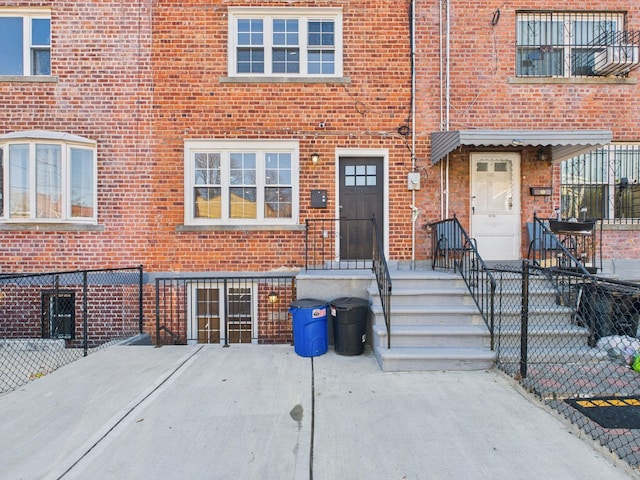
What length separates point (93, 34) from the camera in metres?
6.69

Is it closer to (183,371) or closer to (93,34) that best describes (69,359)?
(183,371)

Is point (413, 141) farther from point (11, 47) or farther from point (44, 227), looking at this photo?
point (11, 47)

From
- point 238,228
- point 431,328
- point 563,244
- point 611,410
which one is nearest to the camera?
point 611,410

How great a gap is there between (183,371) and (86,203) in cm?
450

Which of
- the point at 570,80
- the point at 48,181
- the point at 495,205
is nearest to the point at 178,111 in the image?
the point at 48,181

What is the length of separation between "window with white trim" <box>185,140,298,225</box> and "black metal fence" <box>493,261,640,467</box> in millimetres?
4175

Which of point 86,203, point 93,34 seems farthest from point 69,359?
point 93,34

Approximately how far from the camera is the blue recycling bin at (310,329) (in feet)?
15.9

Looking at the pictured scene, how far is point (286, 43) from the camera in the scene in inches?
270

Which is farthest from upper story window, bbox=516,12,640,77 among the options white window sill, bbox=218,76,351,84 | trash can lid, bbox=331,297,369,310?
trash can lid, bbox=331,297,369,310

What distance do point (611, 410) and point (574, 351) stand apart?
1.18 meters

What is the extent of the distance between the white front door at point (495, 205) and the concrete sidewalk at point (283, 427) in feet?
11.5

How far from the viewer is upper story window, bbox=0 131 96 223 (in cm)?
643

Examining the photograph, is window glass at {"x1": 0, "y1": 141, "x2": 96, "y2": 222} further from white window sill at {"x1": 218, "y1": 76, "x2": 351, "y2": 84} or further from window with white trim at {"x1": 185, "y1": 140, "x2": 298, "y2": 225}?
white window sill at {"x1": 218, "y1": 76, "x2": 351, "y2": 84}
